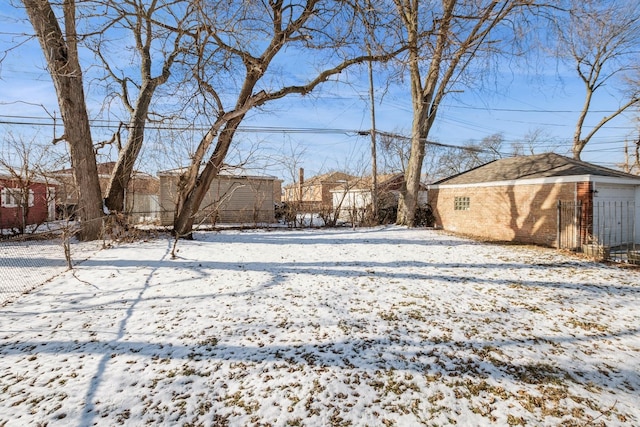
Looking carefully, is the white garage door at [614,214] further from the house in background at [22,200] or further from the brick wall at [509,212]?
the house in background at [22,200]

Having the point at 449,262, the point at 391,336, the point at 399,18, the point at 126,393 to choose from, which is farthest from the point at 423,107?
the point at 126,393

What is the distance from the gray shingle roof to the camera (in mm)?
9711

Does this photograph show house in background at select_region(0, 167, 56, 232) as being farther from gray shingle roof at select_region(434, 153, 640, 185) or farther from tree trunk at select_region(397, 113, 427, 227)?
gray shingle roof at select_region(434, 153, 640, 185)

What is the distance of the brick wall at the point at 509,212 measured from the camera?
32.3 feet

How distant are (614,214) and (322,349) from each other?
11.5m

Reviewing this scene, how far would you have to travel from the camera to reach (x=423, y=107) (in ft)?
47.0

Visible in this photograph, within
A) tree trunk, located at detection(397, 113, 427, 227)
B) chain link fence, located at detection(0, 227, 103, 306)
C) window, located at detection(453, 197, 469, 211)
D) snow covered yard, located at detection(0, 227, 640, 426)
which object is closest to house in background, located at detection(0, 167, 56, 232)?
chain link fence, located at detection(0, 227, 103, 306)

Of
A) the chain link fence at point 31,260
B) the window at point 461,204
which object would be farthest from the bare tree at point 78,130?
the window at point 461,204

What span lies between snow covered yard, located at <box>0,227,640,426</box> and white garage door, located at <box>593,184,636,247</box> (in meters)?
3.70

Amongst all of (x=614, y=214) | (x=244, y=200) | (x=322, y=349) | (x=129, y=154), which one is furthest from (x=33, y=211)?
(x=614, y=214)

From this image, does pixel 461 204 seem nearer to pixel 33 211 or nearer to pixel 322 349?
pixel 322 349

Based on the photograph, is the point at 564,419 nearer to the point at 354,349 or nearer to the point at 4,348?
the point at 354,349

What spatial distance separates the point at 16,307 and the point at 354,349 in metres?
4.87

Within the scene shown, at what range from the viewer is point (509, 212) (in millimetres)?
11180
